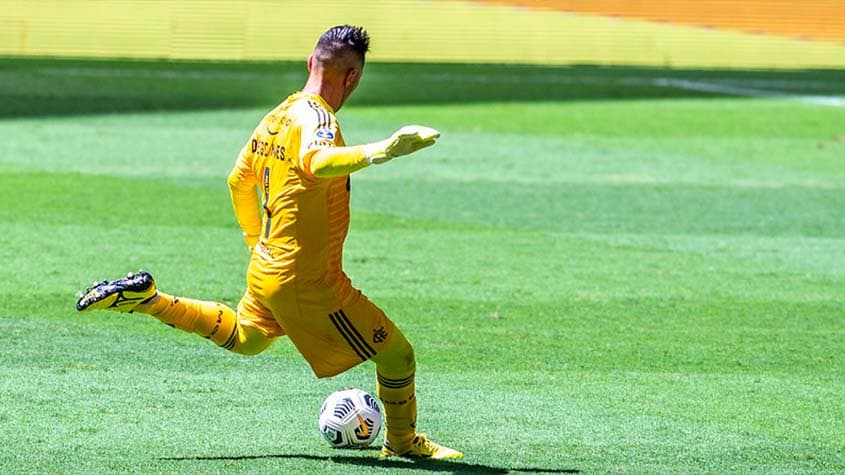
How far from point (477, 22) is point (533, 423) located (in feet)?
71.7

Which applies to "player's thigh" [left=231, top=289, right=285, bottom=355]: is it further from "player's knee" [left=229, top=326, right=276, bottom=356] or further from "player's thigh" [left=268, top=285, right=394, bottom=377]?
"player's thigh" [left=268, top=285, right=394, bottom=377]

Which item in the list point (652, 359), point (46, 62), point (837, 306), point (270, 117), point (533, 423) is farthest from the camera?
point (46, 62)

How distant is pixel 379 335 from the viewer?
6.70 metres

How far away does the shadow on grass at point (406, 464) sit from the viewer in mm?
6723

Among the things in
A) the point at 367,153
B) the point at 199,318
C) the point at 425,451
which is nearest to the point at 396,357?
the point at 425,451

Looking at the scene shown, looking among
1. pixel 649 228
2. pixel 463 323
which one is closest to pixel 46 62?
pixel 649 228

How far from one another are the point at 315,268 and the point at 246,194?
689 mm

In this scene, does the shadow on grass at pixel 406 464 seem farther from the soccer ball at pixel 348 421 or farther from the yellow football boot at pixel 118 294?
the yellow football boot at pixel 118 294

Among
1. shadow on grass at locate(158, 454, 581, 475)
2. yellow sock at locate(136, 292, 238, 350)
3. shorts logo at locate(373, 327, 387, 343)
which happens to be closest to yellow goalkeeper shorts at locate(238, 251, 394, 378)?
shorts logo at locate(373, 327, 387, 343)

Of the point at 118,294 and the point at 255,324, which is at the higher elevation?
the point at 118,294

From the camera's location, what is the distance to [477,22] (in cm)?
2875

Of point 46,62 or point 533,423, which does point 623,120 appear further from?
point 533,423

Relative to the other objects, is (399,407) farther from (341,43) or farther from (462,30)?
(462,30)

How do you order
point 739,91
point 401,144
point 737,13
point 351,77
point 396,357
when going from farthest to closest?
point 737,13 < point 739,91 < point 396,357 < point 351,77 < point 401,144
